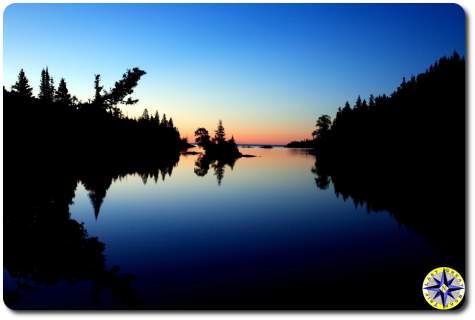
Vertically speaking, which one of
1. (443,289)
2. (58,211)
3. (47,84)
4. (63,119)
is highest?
(47,84)

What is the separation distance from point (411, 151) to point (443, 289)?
46198 millimetres

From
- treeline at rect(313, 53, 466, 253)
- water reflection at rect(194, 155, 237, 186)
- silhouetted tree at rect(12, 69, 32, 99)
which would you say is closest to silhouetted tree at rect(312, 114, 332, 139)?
treeline at rect(313, 53, 466, 253)

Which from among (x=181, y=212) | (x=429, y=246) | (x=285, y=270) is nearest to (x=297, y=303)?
(x=285, y=270)

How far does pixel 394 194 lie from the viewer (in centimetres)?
2272

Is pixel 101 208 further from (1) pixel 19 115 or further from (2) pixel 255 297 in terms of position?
(2) pixel 255 297

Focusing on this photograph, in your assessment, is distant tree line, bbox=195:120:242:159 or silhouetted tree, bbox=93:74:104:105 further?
distant tree line, bbox=195:120:242:159

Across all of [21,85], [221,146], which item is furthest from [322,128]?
[21,85]

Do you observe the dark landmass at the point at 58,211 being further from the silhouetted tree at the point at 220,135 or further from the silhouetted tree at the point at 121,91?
the silhouetted tree at the point at 220,135

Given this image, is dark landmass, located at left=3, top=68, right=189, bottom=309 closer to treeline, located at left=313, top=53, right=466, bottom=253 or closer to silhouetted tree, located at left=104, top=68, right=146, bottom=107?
silhouetted tree, located at left=104, top=68, right=146, bottom=107

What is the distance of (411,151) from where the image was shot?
1897 inches

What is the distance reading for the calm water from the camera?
704 centimetres

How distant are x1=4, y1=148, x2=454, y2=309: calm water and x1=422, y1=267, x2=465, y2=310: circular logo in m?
0.27

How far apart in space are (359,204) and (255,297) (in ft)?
45.3

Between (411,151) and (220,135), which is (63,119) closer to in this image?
(411,151)
